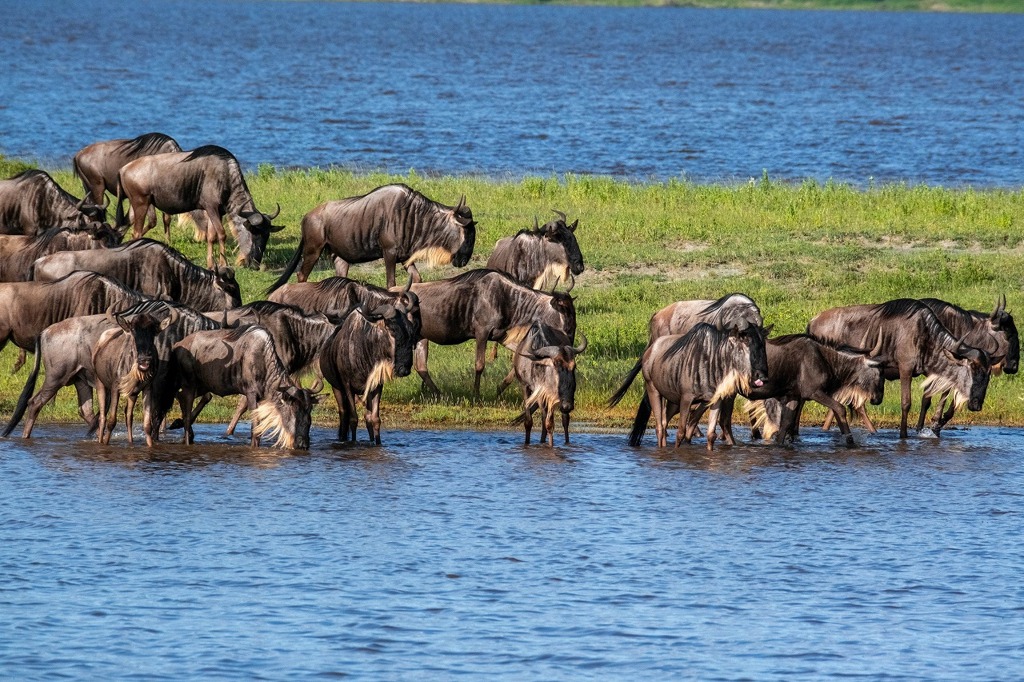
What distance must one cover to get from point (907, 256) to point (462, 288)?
24.6 ft

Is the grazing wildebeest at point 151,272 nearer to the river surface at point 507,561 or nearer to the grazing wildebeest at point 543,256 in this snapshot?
the river surface at point 507,561

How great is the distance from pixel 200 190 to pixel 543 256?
4.79m

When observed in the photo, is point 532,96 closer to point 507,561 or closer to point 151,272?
point 151,272

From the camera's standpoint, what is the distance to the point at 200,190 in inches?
837

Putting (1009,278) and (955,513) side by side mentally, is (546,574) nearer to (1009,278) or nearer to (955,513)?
(955,513)

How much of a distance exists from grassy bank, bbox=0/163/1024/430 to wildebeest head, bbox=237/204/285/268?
0.28 metres

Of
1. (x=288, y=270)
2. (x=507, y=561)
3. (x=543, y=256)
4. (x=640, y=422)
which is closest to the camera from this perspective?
(x=507, y=561)

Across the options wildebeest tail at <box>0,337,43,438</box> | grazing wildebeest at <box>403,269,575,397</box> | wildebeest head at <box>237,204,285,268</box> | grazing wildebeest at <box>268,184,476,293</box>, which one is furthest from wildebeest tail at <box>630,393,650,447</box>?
wildebeest head at <box>237,204,285,268</box>

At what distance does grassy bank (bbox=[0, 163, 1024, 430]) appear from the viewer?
56.7 feet

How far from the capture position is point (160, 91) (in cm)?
6912

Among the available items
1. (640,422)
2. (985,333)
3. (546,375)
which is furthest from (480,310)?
(985,333)

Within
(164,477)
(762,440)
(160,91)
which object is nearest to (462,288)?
(762,440)

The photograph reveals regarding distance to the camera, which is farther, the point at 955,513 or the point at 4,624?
the point at 955,513

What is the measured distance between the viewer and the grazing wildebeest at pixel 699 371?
1478cm
